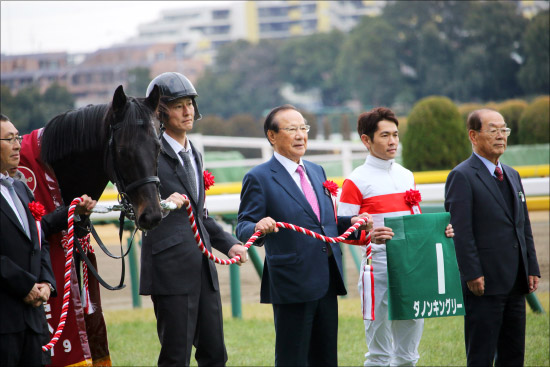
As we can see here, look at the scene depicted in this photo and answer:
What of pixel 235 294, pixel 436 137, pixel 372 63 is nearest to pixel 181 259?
pixel 235 294

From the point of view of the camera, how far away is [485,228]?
387 centimetres

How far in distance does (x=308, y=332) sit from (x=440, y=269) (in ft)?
2.61

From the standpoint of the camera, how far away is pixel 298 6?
77562 mm

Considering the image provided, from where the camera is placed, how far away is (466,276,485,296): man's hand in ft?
12.4

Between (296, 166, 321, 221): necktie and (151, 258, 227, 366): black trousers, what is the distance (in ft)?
2.10

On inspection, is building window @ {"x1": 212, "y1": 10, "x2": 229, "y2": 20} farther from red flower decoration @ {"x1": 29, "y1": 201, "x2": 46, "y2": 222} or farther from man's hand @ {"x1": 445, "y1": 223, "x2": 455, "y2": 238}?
red flower decoration @ {"x1": 29, "y1": 201, "x2": 46, "y2": 222}

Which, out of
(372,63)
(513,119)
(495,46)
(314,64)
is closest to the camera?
(513,119)

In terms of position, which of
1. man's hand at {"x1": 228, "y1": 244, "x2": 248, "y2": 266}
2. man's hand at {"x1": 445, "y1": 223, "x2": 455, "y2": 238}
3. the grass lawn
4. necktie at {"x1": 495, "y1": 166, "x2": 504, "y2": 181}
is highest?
necktie at {"x1": 495, "y1": 166, "x2": 504, "y2": 181}

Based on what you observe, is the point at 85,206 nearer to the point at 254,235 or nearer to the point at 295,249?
the point at 254,235

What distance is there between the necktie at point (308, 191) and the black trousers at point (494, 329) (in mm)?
1061

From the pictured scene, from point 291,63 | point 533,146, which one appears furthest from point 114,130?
point 291,63

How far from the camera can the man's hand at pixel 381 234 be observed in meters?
3.61

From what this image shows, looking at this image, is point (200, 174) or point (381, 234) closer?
point (200, 174)

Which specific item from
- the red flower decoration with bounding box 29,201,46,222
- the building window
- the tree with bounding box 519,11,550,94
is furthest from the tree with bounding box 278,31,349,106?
the red flower decoration with bounding box 29,201,46,222
